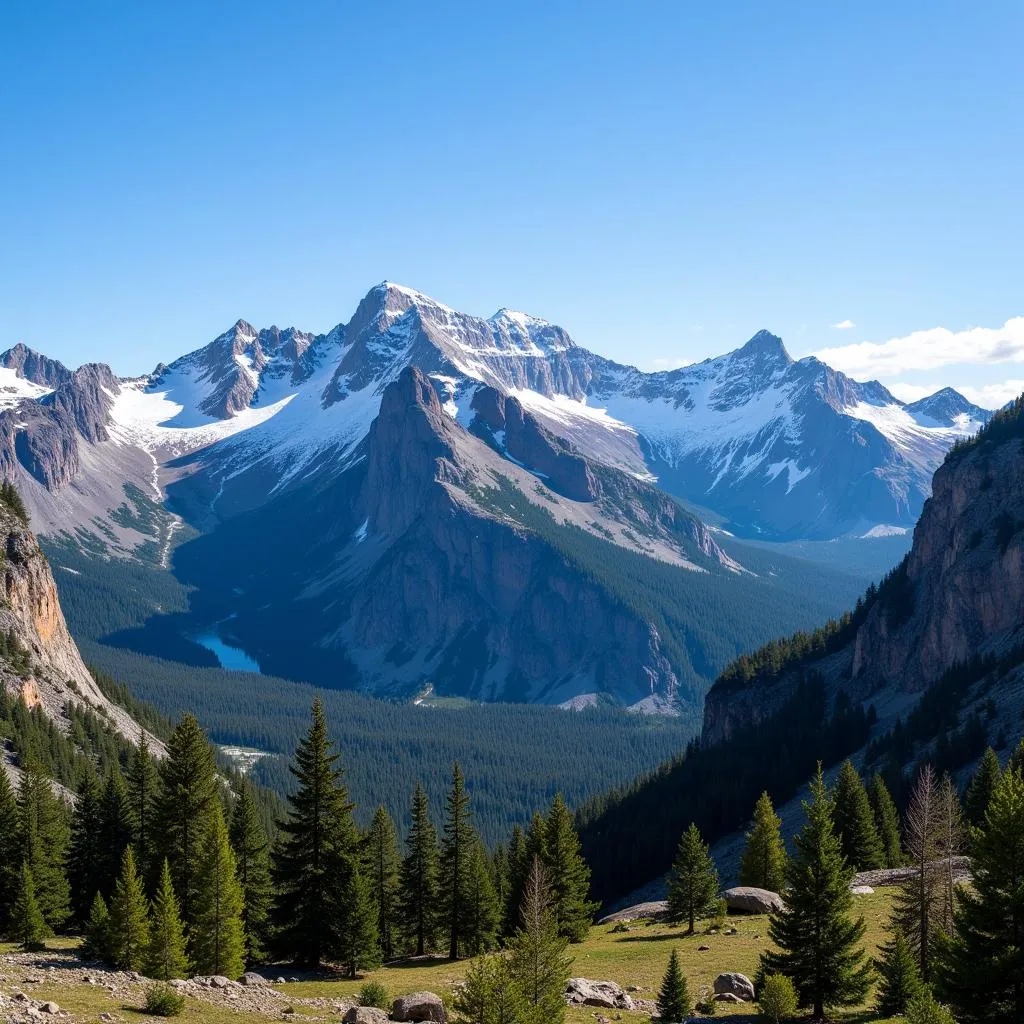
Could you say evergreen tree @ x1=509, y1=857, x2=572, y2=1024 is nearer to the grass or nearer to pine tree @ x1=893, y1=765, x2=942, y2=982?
the grass

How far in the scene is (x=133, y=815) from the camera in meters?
70.6

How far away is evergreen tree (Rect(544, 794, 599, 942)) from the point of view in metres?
67.5

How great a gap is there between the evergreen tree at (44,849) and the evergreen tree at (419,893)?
20968 millimetres

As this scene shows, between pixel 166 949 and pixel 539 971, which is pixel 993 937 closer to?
pixel 539 971

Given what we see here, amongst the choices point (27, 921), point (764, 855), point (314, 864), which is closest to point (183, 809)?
point (314, 864)

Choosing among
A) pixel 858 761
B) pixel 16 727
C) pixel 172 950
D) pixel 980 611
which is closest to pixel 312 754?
pixel 172 950

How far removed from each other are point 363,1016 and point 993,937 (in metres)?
23.5

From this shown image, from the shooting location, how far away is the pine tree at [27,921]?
5641 cm

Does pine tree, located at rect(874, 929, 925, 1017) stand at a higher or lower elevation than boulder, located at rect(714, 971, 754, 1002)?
higher

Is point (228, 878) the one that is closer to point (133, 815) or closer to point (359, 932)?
point (359, 932)

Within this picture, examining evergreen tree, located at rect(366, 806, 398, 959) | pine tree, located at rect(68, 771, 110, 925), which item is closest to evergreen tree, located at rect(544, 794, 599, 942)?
evergreen tree, located at rect(366, 806, 398, 959)

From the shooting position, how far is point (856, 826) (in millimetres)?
80188

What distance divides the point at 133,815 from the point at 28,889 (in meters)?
13.7

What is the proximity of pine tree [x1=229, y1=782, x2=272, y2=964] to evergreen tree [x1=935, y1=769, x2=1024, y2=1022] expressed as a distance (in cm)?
3811
